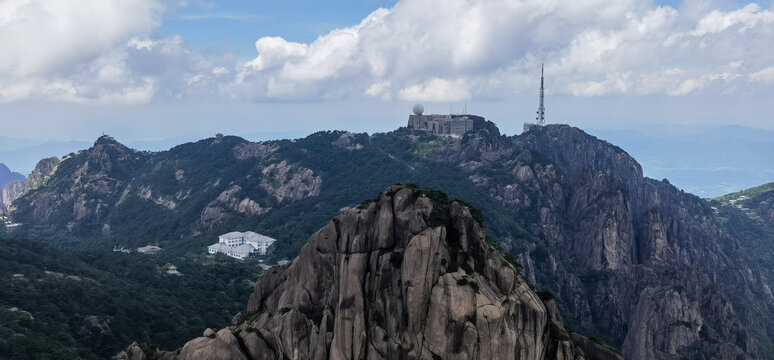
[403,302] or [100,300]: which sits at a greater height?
[403,302]

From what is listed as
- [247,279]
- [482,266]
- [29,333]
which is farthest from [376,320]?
[247,279]

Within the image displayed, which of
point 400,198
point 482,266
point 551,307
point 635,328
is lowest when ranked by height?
point 635,328

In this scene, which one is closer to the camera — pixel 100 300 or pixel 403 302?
pixel 403 302

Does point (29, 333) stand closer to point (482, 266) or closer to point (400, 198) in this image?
point (400, 198)

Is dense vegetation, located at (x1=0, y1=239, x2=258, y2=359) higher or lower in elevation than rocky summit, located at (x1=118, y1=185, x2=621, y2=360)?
lower
